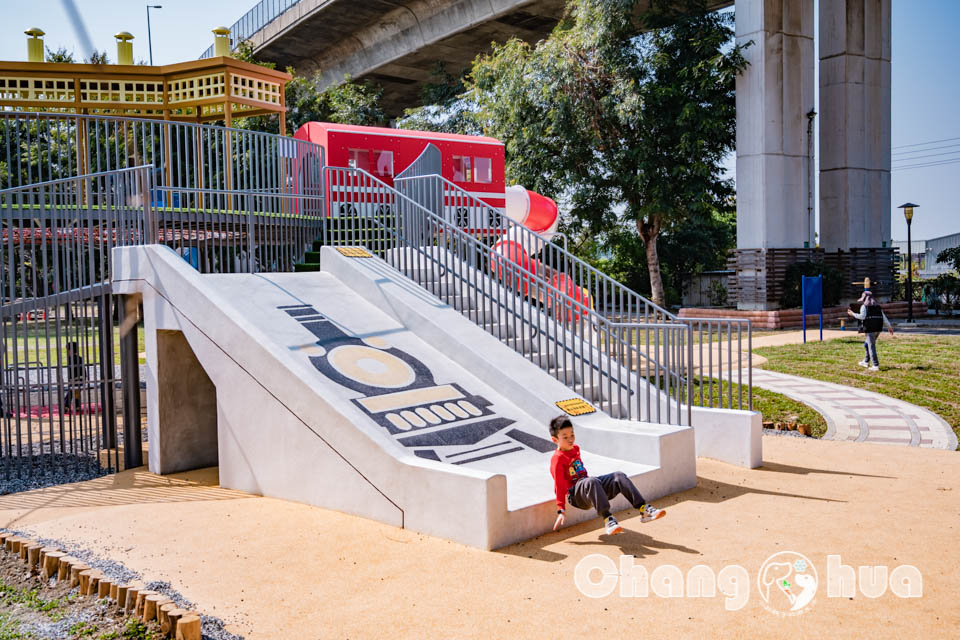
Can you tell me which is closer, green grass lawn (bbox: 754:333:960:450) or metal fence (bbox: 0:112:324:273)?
metal fence (bbox: 0:112:324:273)

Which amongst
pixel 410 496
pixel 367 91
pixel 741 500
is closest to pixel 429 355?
pixel 410 496

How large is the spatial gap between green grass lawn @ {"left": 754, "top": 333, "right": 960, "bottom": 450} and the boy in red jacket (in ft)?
23.0

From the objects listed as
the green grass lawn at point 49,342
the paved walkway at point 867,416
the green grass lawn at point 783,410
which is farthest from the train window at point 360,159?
the paved walkway at point 867,416

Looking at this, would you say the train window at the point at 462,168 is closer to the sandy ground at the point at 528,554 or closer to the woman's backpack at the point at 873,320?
the woman's backpack at the point at 873,320

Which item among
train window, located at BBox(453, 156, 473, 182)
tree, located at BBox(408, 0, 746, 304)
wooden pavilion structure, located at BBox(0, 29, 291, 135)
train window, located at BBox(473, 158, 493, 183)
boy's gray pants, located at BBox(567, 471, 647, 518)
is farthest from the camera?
tree, located at BBox(408, 0, 746, 304)

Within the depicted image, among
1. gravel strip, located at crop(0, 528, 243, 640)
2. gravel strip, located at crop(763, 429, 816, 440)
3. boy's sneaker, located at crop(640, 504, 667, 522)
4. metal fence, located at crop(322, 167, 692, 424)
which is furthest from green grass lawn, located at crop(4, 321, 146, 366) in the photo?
gravel strip, located at crop(763, 429, 816, 440)

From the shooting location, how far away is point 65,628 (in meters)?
4.85

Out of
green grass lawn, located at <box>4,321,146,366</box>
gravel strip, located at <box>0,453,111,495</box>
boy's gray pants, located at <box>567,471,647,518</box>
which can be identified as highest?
green grass lawn, located at <box>4,321,146,366</box>

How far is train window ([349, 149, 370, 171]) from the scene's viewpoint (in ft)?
58.5

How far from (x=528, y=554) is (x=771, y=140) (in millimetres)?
23432

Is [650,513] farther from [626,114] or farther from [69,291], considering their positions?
[626,114]

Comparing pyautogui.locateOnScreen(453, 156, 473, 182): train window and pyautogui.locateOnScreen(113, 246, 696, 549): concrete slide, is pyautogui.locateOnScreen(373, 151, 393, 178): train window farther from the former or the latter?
pyautogui.locateOnScreen(113, 246, 696, 549): concrete slide

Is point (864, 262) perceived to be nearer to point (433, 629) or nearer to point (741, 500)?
point (741, 500)

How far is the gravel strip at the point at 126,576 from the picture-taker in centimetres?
470
